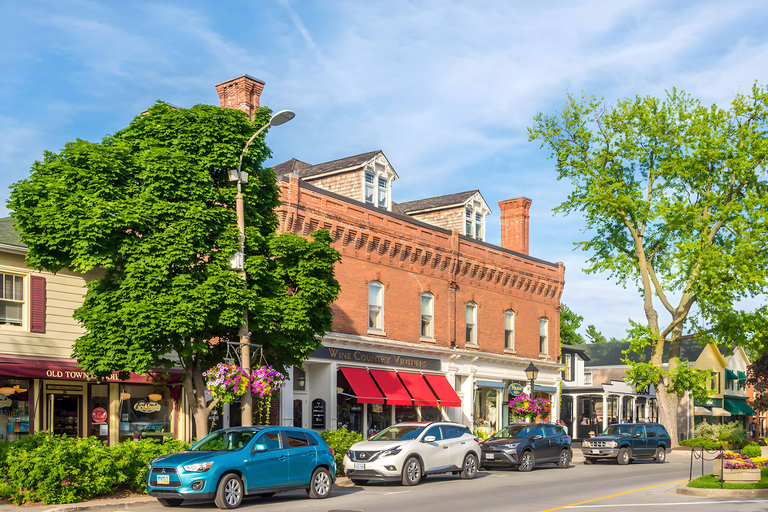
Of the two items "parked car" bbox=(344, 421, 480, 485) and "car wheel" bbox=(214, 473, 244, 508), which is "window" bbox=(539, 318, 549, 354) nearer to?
"parked car" bbox=(344, 421, 480, 485)

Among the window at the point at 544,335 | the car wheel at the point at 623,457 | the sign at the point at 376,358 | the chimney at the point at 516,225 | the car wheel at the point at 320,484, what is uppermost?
the chimney at the point at 516,225

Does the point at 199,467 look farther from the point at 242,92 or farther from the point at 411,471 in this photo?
the point at 242,92

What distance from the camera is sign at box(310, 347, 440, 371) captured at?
29312 millimetres

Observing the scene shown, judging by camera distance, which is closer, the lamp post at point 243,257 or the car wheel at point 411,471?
the lamp post at point 243,257

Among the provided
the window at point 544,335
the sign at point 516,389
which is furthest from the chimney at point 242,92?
the window at point 544,335

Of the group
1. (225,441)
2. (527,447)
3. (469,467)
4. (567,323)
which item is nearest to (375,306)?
(527,447)

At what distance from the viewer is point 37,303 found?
2042 centimetres

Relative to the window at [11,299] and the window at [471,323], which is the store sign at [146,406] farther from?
the window at [471,323]

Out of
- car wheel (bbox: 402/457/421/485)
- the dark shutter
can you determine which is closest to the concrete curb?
car wheel (bbox: 402/457/421/485)

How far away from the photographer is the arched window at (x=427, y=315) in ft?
115

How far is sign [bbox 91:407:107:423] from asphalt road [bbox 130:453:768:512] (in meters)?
6.55

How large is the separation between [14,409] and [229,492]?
8062 millimetres

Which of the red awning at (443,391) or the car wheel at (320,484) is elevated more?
the red awning at (443,391)

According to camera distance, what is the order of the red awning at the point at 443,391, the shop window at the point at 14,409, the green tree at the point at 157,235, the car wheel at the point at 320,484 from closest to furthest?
the car wheel at the point at 320,484, the green tree at the point at 157,235, the shop window at the point at 14,409, the red awning at the point at 443,391
